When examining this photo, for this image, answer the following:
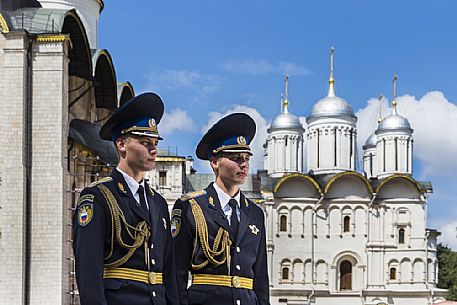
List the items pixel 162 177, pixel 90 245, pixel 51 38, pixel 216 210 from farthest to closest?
pixel 162 177
pixel 51 38
pixel 216 210
pixel 90 245

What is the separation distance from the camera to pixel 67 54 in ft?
57.3

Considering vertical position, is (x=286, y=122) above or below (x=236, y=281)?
above

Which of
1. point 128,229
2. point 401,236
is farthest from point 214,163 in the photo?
point 401,236

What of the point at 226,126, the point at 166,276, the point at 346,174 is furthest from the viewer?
the point at 346,174

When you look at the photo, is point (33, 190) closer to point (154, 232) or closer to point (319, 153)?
point (154, 232)

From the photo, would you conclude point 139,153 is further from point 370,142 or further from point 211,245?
point 370,142

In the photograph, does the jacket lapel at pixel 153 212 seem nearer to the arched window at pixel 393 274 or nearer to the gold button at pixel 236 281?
the gold button at pixel 236 281

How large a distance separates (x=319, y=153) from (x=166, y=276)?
39108mm

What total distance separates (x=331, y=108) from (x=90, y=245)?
40.1 metres

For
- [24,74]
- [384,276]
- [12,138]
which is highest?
[24,74]

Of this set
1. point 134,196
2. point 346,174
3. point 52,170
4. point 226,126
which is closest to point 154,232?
point 134,196

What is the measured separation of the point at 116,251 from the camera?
462 centimetres

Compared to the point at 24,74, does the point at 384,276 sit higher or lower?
lower

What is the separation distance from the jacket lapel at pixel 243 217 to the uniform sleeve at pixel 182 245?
0.29 metres
